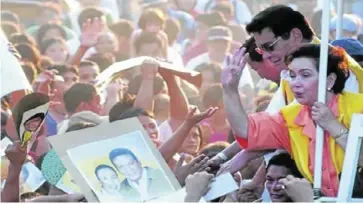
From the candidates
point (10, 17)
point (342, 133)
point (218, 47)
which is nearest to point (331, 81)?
point (342, 133)

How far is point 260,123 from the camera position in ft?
13.9

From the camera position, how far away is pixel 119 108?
537cm

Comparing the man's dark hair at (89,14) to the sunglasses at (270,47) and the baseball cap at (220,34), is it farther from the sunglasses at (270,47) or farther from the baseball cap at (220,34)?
the sunglasses at (270,47)

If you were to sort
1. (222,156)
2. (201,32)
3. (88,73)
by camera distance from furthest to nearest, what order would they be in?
(201,32)
(88,73)
(222,156)

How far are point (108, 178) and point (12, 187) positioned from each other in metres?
0.68

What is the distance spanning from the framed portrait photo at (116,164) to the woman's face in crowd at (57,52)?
2496 millimetres

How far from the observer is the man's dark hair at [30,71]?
6.05 meters

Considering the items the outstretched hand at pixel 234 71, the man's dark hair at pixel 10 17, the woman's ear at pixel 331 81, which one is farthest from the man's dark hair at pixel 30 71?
the woman's ear at pixel 331 81

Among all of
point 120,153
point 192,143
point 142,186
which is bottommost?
point 192,143

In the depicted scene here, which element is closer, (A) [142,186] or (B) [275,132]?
(A) [142,186]

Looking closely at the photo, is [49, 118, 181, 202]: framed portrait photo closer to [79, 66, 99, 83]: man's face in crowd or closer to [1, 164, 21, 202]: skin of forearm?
[1, 164, 21, 202]: skin of forearm

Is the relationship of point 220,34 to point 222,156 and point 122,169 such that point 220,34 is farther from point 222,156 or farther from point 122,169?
point 122,169

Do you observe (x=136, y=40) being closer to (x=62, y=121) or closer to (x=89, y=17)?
(x=89, y=17)

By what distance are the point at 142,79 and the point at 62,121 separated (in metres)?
0.46
